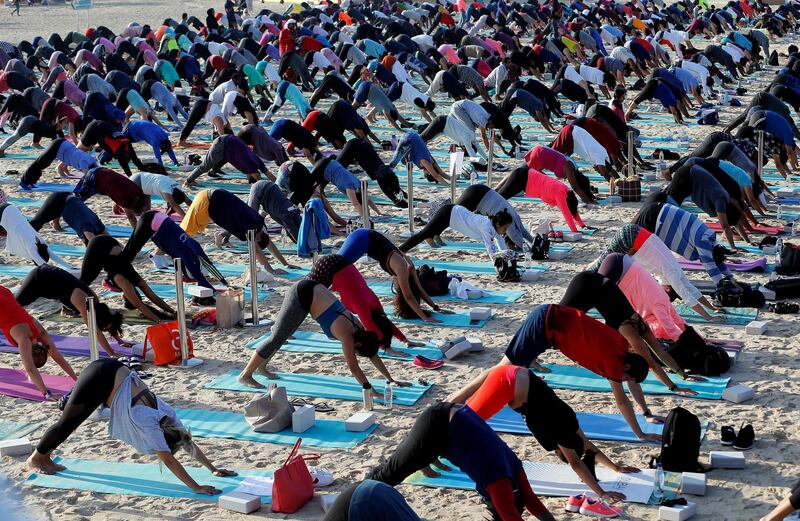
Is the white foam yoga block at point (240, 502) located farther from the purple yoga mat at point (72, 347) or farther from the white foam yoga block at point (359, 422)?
the purple yoga mat at point (72, 347)

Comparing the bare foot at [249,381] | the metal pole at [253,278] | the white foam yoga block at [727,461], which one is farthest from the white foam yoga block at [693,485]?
the metal pole at [253,278]

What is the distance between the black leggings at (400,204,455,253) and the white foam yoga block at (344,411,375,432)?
138 inches

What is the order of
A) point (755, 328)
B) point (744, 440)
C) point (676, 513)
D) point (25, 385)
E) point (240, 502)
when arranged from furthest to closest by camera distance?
point (755, 328), point (25, 385), point (744, 440), point (240, 502), point (676, 513)

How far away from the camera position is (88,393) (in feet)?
23.6

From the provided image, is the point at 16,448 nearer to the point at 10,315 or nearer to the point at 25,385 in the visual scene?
the point at 10,315

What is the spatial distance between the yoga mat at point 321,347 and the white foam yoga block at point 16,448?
216 centimetres

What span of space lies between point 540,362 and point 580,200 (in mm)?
6030

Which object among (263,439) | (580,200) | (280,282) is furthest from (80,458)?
(580,200)

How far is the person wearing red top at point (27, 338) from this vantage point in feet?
28.3

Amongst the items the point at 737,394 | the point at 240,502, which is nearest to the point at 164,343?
the point at 240,502

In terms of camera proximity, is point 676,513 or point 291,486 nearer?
point 676,513

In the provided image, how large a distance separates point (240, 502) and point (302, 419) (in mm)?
1324

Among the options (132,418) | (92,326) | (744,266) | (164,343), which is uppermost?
(92,326)

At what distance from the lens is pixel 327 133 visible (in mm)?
16562
